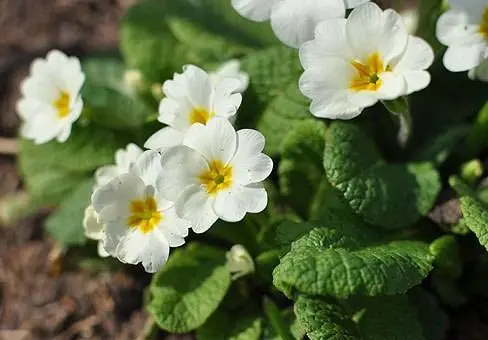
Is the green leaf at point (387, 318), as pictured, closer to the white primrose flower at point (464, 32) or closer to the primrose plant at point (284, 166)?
the primrose plant at point (284, 166)

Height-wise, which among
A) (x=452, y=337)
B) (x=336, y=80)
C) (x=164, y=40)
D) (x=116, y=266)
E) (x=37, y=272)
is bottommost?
(x=37, y=272)

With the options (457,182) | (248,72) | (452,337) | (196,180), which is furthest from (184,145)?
(452,337)

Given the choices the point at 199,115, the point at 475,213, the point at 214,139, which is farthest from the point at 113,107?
the point at 475,213

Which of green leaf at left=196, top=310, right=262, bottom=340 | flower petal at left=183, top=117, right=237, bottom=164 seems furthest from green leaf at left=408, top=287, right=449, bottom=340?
flower petal at left=183, top=117, right=237, bottom=164

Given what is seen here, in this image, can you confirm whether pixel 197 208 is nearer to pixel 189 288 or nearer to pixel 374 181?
pixel 189 288

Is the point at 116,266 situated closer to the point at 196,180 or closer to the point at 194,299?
the point at 194,299

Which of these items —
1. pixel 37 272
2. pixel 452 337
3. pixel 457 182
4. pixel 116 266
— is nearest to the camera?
pixel 457 182
